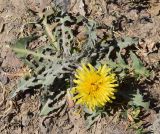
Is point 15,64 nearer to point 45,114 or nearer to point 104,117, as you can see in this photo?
point 45,114

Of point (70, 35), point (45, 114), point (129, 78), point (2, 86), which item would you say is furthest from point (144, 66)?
point (2, 86)

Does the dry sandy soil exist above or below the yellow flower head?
above

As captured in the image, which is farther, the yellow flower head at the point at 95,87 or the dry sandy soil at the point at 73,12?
the dry sandy soil at the point at 73,12

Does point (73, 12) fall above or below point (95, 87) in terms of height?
above

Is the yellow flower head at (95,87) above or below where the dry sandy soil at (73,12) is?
below

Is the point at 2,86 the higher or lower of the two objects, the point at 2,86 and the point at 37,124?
the higher

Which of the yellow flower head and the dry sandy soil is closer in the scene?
the yellow flower head

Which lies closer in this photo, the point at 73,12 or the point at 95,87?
the point at 95,87

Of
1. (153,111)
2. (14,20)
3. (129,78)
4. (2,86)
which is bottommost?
(153,111)
